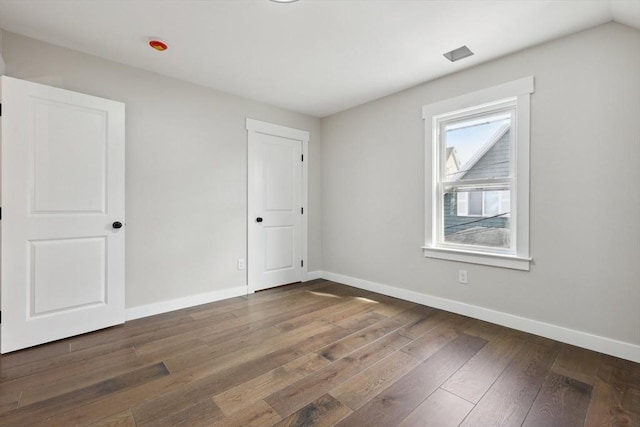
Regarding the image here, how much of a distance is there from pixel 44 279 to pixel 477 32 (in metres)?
3.98

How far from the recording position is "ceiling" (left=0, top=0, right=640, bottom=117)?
202 centimetres

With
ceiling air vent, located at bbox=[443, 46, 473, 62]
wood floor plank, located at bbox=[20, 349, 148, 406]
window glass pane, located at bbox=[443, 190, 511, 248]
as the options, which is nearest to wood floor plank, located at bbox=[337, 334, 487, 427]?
window glass pane, located at bbox=[443, 190, 511, 248]

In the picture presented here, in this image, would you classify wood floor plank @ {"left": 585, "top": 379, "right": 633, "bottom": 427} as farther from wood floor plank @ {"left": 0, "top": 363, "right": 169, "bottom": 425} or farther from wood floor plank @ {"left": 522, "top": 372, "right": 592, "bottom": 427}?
wood floor plank @ {"left": 0, "top": 363, "right": 169, "bottom": 425}

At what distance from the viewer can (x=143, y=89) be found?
9.70ft

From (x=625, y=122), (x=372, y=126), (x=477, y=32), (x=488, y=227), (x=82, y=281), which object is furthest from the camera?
(x=372, y=126)

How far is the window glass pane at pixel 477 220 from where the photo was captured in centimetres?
280

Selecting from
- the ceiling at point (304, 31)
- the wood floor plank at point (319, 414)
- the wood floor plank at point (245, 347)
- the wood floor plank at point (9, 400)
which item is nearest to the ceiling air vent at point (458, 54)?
the ceiling at point (304, 31)

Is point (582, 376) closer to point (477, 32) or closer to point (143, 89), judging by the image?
point (477, 32)

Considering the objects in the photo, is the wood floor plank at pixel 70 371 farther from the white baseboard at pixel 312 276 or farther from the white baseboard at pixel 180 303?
the white baseboard at pixel 312 276

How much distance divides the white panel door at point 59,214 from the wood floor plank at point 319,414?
208 cm

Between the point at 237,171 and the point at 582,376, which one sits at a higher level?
the point at 237,171

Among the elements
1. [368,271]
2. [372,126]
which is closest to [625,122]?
[372,126]

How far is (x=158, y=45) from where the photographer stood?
247 centimetres

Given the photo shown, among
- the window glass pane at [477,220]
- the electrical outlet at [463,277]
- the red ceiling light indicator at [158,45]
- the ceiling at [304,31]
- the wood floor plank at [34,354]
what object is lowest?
the wood floor plank at [34,354]
